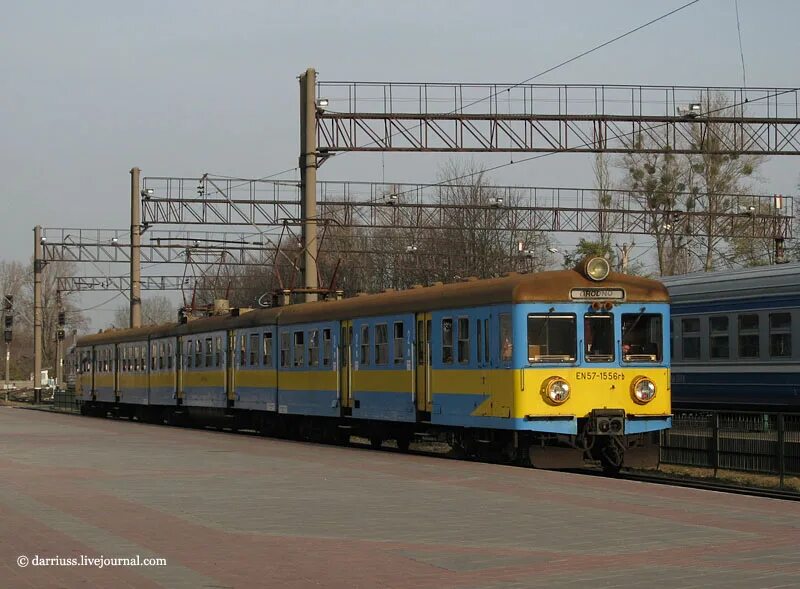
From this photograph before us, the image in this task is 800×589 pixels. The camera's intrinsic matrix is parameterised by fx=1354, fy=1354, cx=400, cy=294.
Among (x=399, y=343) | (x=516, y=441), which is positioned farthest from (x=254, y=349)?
(x=516, y=441)

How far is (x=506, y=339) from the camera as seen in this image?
20.4 m

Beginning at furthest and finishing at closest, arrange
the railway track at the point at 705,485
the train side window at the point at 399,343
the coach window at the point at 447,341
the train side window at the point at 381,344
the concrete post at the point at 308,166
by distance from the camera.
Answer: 1. the concrete post at the point at 308,166
2. the train side window at the point at 381,344
3. the train side window at the point at 399,343
4. the coach window at the point at 447,341
5. the railway track at the point at 705,485

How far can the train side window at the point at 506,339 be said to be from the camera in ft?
66.5

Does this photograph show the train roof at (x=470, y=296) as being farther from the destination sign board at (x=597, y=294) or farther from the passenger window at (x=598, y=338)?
the passenger window at (x=598, y=338)

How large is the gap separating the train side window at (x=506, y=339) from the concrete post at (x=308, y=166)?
11074 millimetres

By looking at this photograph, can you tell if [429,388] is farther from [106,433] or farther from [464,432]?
[106,433]

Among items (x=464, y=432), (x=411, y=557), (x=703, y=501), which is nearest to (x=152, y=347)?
(x=464, y=432)

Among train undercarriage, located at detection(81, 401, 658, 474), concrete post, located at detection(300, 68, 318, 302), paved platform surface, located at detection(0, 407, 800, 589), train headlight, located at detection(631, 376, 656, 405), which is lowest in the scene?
paved platform surface, located at detection(0, 407, 800, 589)

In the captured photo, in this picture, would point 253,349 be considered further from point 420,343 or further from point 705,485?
point 705,485

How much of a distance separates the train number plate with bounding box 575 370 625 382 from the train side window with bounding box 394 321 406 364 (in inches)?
178

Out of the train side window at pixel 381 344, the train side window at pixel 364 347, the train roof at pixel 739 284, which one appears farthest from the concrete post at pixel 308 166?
the train roof at pixel 739 284

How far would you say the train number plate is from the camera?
20344 millimetres

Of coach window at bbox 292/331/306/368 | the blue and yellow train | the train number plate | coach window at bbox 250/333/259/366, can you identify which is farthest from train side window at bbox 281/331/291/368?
the train number plate

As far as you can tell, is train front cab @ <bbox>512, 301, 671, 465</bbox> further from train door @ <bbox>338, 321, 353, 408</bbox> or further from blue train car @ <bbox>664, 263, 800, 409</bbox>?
train door @ <bbox>338, 321, 353, 408</bbox>
